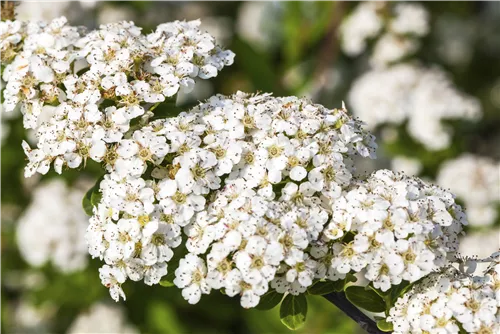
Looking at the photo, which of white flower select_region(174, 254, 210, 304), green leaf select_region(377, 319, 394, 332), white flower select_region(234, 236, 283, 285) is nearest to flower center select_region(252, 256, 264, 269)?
white flower select_region(234, 236, 283, 285)

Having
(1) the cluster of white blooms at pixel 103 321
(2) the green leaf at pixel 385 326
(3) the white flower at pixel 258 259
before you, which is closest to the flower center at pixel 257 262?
(3) the white flower at pixel 258 259

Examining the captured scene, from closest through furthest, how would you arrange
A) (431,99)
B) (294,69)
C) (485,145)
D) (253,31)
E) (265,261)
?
(265,261), (431,99), (294,69), (485,145), (253,31)

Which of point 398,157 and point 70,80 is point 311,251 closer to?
point 70,80

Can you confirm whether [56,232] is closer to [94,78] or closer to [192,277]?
[94,78]

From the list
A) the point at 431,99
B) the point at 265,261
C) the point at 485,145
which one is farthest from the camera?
the point at 485,145

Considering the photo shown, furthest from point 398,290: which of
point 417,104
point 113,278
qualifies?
point 417,104

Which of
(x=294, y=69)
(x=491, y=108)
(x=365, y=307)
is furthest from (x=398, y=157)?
(x=365, y=307)

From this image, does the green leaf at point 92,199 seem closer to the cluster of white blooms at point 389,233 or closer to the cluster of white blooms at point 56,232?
the cluster of white blooms at point 389,233
